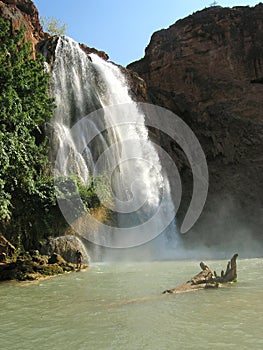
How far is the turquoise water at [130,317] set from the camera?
4285mm

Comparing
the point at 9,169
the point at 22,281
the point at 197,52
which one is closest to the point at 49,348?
the point at 22,281

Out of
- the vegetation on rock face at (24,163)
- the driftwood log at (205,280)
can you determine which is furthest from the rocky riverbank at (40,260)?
the driftwood log at (205,280)

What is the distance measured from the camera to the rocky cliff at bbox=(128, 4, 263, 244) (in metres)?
24.4

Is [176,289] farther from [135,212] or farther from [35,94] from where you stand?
[135,212]

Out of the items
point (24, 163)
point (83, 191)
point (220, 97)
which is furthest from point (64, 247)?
point (220, 97)

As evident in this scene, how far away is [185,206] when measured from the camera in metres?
24.3

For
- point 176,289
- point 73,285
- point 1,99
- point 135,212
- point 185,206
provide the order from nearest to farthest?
1. point 176,289
2. point 73,285
3. point 1,99
4. point 135,212
5. point 185,206

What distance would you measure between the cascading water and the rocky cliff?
14.0ft

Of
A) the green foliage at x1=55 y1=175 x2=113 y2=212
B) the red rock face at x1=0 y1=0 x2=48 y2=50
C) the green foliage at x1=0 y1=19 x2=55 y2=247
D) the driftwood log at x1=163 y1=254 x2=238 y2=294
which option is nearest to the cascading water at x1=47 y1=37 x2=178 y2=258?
the green foliage at x1=55 y1=175 x2=113 y2=212

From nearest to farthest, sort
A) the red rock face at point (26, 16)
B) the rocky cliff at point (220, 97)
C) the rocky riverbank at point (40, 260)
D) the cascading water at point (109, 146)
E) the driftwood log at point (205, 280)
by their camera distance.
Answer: the driftwood log at point (205, 280), the rocky riverbank at point (40, 260), the cascading water at point (109, 146), the red rock face at point (26, 16), the rocky cliff at point (220, 97)

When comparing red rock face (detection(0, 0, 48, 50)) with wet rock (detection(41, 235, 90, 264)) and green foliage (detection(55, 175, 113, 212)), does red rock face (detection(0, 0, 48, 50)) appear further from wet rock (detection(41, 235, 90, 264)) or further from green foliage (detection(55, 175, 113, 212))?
wet rock (detection(41, 235, 90, 264))

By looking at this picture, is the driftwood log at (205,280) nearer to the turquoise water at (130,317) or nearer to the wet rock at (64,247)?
the turquoise water at (130,317)

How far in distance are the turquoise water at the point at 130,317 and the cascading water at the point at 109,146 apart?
25.0 feet

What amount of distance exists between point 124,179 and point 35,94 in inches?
326
